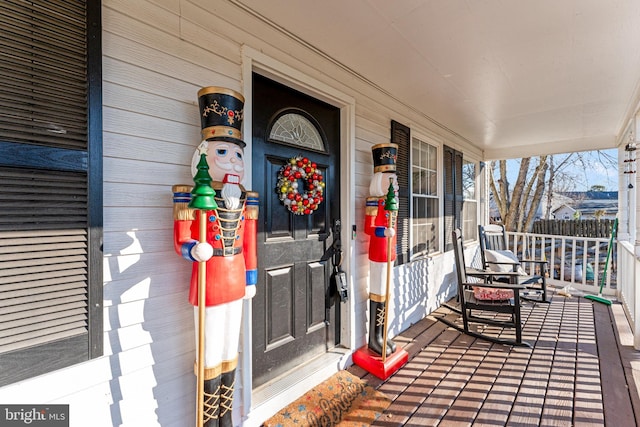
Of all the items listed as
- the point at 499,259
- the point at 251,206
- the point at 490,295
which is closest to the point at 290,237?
the point at 251,206

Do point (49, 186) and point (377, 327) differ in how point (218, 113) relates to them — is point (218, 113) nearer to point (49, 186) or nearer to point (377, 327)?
point (49, 186)

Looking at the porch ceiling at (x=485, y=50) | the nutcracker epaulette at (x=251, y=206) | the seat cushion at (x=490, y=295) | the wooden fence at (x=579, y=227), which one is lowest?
the seat cushion at (x=490, y=295)

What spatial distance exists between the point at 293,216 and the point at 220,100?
0.95m

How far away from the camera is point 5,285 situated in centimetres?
93

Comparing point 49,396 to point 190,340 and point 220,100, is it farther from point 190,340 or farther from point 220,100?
point 220,100

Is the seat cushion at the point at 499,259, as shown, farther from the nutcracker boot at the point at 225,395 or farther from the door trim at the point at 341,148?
the nutcracker boot at the point at 225,395

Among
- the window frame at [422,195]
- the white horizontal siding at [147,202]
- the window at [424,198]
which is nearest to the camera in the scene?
the white horizontal siding at [147,202]

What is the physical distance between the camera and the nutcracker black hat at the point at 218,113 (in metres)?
1.22

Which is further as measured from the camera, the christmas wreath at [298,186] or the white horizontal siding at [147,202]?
the christmas wreath at [298,186]

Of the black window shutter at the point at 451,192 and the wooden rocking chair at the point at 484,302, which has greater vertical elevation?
the black window shutter at the point at 451,192

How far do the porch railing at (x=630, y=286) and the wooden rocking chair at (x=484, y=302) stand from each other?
0.93 meters

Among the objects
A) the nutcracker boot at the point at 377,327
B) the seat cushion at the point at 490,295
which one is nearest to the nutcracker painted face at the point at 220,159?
the nutcracker boot at the point at 377,327

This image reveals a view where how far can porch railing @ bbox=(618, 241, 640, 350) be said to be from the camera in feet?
8.59

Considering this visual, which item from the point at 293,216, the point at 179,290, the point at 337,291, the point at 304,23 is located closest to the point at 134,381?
the point at 179,290
